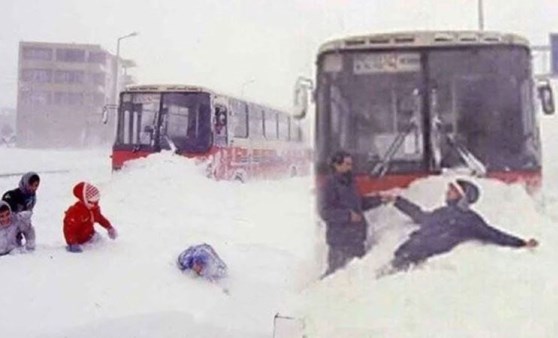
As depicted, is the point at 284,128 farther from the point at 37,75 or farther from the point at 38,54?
the point at 38,54

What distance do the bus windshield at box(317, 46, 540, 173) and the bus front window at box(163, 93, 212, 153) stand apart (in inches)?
322

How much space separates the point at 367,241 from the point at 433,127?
1597 millimetres

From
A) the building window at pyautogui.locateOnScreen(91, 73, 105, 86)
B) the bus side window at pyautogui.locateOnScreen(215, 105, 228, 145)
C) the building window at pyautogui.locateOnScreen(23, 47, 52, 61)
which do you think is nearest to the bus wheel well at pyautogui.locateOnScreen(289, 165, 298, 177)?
the bus side window at pyautogui.locateOnScreen(215, 105, 228, 145)

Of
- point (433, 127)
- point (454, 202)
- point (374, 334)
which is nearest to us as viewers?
point (374, 334)

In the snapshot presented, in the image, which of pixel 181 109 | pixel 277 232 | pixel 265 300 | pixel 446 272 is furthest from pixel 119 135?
pixel 446 272

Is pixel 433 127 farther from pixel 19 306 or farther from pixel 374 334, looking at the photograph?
pixel 19 306

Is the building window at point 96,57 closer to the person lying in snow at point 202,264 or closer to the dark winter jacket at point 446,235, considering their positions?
the person lying in snow at point 202,264

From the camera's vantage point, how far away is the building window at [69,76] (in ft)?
166

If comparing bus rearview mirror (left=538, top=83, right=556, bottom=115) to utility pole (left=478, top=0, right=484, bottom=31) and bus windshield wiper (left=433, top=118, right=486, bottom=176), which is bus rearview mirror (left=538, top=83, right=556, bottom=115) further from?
utility pole (left=478, top=0, right=484, bottom=31)

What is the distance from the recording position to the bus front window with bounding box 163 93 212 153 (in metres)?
15.1

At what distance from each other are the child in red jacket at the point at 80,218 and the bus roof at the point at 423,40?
→ 3.01 metres

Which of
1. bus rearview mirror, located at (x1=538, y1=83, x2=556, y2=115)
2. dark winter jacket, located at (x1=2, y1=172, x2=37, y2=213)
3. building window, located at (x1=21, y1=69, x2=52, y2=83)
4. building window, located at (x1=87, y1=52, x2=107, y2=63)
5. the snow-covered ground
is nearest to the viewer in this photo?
the snow-covered ground

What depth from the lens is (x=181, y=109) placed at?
15117mm

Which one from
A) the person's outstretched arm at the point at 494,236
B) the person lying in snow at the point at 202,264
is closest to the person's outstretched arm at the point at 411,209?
the person's outstretched arm at the point at 494,236
